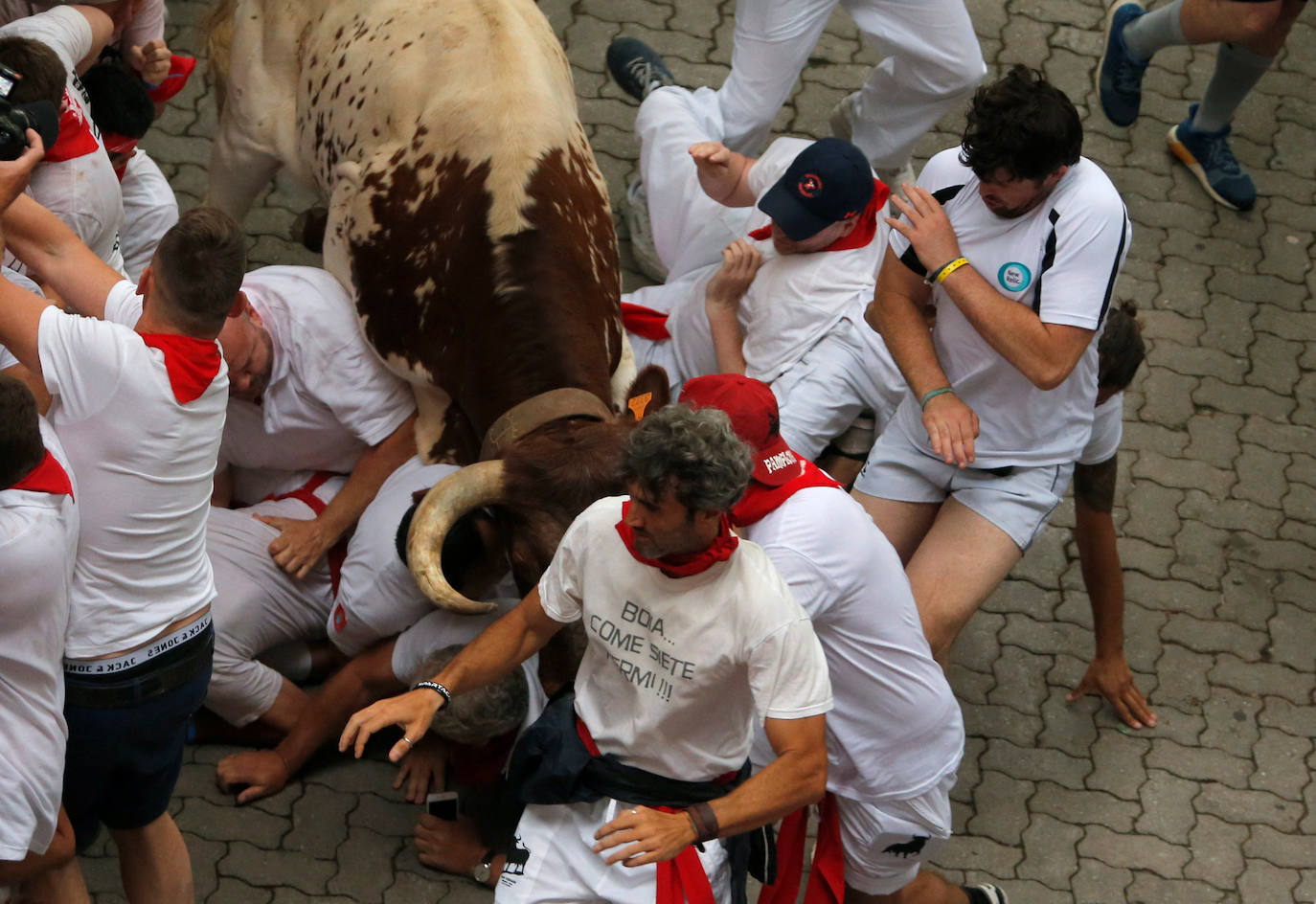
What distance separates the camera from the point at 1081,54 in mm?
7711

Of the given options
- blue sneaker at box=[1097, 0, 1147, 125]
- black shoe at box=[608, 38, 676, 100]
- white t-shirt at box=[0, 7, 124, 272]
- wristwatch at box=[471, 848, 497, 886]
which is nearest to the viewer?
white t-shirt at box=[0, 7, 124, 272]

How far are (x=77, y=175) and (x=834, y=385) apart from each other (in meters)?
2.34

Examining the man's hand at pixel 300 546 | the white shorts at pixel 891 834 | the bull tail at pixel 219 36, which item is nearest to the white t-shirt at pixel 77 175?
the man's hand at pixel 300 546

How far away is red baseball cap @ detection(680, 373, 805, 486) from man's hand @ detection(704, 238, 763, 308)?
5.56 ft

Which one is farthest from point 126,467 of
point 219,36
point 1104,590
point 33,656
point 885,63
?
point 885,63

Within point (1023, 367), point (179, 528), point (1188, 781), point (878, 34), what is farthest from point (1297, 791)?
point (179, 528)

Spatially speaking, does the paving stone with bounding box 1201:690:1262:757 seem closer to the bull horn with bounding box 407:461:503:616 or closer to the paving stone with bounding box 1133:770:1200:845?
the paving stone with bounding box 1133:770:1200:845

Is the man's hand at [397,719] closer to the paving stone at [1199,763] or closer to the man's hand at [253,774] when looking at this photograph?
the man's hand at [253,774]

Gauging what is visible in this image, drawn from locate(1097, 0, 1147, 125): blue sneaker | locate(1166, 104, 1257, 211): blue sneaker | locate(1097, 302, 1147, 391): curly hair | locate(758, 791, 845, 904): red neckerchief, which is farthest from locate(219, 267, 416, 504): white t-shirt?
locate(1166, 104, 1257, 211): blue sneaker

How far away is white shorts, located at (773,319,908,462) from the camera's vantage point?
4879 mm

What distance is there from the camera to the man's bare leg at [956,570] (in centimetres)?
435

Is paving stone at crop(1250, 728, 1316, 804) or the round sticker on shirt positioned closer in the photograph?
the round sticker on shirt

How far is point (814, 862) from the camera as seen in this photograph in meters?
3.94

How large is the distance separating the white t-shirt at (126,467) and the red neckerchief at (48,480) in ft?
0.46
